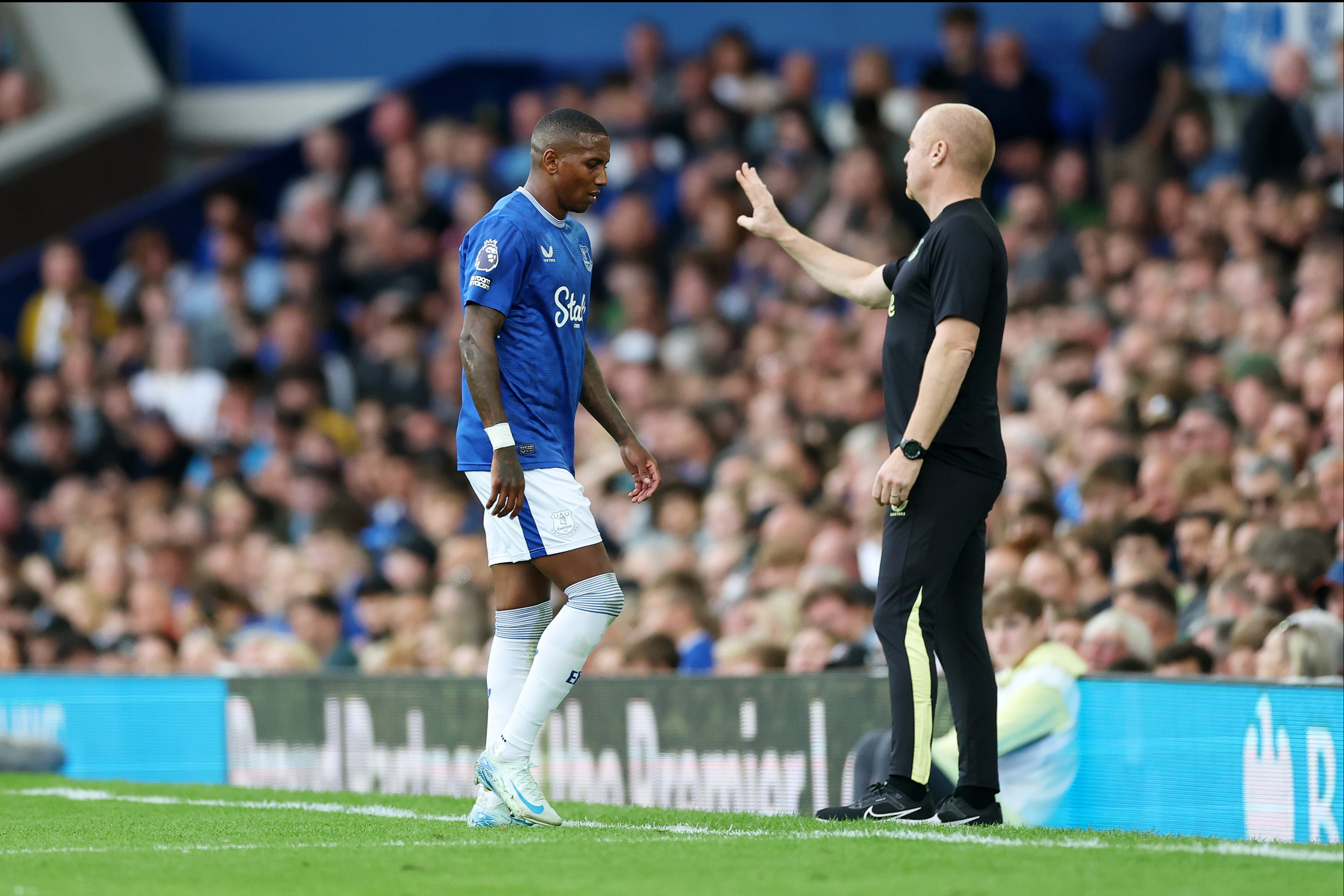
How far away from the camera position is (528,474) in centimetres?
546

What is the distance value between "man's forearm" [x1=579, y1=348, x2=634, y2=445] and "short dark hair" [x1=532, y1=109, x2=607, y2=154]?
2.19ft

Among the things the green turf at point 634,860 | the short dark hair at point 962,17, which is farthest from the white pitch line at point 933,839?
the short dark hair at point 962,17

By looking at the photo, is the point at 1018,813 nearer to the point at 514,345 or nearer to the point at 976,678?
the point at 976,678

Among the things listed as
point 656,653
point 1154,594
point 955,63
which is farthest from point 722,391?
point 1154,594

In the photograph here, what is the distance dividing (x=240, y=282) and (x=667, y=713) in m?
9.57

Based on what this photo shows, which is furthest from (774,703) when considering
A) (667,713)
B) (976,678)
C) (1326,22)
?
(1326,22)

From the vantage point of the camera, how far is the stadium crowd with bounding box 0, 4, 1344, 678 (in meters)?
8.72

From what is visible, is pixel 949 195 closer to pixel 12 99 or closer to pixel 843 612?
pixel 843 612

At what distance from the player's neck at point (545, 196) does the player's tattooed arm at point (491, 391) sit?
0.43 meters

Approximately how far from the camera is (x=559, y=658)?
5473mm

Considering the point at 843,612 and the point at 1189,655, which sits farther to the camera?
the point at 843,612

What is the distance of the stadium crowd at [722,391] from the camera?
8719 mm

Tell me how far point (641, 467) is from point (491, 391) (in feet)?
2.38

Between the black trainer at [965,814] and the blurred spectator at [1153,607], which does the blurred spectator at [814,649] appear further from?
the black trainer at [965,814]
